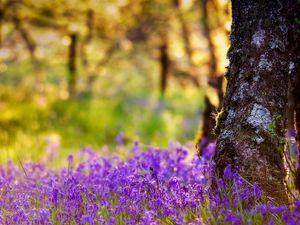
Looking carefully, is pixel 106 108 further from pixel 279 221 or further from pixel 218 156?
pixel 279 221

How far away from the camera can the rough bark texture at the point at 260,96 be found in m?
3.68

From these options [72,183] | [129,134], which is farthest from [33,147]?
[72,183]

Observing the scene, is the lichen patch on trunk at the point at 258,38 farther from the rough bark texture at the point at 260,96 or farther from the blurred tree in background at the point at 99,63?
the blurred tree in background at the point at 99,63

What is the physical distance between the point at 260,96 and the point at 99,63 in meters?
13.0

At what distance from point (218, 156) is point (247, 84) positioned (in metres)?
0.56

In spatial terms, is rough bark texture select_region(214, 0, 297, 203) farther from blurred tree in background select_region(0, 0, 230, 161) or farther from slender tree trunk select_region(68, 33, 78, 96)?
slender tree trunk select_region(68, 33, 78, 96)

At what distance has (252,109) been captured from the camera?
3750 millimetres

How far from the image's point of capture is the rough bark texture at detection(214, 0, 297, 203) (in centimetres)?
368

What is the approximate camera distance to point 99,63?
53.8 ft

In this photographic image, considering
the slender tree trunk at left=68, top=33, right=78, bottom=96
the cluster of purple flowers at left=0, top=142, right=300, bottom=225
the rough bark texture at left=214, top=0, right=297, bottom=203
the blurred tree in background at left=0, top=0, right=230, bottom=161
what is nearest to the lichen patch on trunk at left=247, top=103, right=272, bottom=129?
the rough bark texture at left=214, top=0, right=297, bottom=203

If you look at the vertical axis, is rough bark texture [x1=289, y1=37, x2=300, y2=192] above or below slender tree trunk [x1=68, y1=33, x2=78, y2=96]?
below

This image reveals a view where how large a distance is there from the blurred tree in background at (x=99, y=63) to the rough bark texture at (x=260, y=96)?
2827 millimetres

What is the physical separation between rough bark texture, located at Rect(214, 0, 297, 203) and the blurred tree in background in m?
2.83

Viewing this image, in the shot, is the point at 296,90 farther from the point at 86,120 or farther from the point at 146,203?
the point at 86,120
